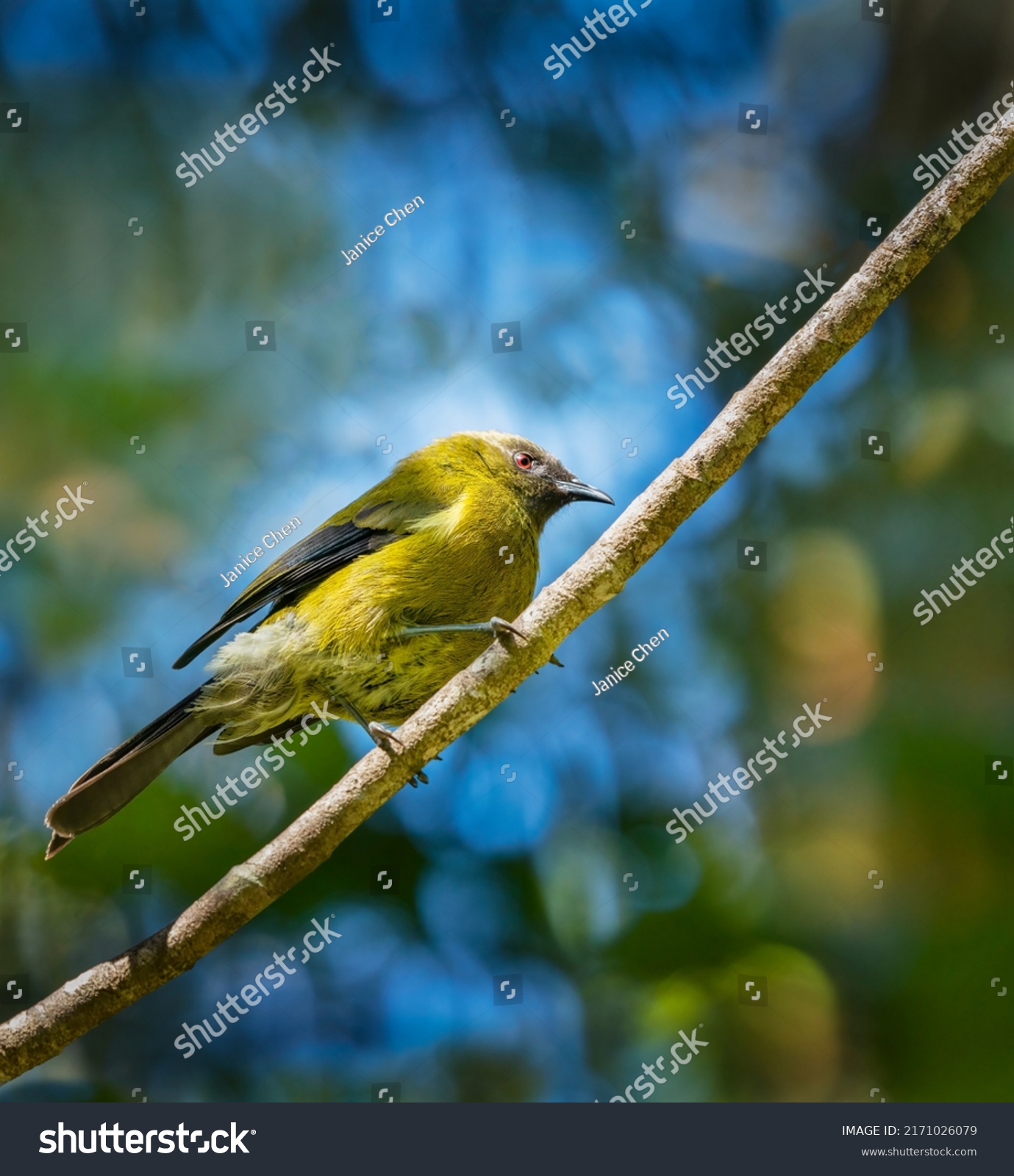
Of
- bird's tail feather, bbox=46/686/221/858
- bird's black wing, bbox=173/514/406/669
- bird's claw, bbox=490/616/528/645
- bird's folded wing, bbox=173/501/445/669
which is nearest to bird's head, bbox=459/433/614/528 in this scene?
bird's folded wing, bbox=173/501/445/669

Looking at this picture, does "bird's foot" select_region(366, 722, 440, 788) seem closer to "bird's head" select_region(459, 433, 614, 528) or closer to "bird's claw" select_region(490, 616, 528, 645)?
"bird's claw" select_region(490, 616, 528, 645)

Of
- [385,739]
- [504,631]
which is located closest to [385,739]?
[385,739]

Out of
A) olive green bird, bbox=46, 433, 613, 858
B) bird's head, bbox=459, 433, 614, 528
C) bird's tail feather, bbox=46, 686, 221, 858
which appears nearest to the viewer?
bird's tail feather, bbox=46, 686, 221, 858

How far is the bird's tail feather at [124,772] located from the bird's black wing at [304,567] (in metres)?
0.31

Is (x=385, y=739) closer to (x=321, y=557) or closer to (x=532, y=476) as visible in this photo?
(x=321, y=557)

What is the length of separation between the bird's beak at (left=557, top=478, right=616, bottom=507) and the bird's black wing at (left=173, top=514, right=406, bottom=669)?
57cm

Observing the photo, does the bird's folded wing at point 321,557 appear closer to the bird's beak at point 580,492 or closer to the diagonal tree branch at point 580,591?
the bird's beak at point 580,492

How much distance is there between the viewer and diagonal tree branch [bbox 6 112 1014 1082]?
7.73 feet

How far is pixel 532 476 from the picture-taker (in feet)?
11.4

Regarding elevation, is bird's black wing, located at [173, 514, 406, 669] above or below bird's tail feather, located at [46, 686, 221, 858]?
above

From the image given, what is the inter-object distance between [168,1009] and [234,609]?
1.65 meters

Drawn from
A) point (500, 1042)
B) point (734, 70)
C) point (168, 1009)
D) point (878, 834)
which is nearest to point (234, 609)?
point (168, 1009)

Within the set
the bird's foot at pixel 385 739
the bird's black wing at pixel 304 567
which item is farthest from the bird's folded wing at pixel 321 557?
the bird's foot at pixel 385 739

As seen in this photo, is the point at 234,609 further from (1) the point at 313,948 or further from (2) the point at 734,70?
(2) the point at 734,70
